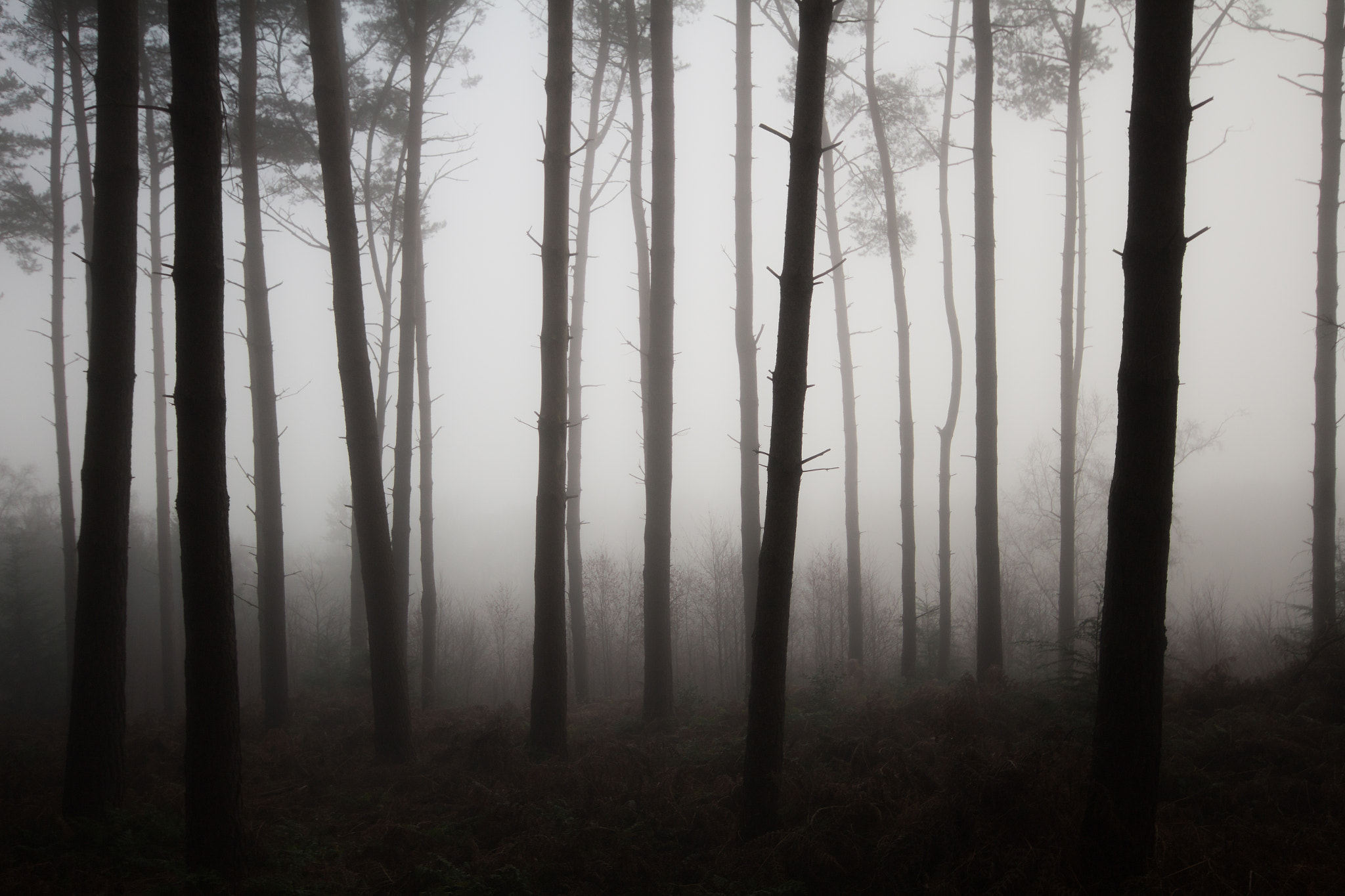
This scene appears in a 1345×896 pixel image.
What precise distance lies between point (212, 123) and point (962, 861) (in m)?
6.58

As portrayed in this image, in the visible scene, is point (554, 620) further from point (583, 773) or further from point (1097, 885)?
point (1097, 885)

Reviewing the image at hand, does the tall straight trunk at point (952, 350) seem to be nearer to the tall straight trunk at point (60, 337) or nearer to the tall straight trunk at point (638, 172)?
the tall straight trunk at point (638, 172)

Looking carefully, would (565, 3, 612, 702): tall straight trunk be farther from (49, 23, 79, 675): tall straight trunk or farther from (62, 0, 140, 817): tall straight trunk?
(49, 23, 79, 675): tall straight trunk

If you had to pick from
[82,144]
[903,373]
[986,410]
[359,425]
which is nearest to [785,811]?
[359,425]

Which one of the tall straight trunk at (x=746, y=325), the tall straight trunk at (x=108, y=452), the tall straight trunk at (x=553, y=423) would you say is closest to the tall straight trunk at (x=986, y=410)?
the tall straight trunk at (x=746, y=325)

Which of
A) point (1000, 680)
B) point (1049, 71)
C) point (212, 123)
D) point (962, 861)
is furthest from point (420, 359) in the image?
point (1049, 71)

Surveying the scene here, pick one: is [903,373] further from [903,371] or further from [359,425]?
[359,425]

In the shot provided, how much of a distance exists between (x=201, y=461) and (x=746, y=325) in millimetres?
7809

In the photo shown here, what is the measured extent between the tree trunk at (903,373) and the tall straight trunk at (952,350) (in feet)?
1.85

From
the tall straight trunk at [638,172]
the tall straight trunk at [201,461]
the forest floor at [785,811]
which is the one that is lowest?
the forest floor at [785,811]

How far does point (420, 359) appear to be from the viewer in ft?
42.5

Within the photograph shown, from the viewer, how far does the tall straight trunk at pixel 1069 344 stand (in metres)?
11.7

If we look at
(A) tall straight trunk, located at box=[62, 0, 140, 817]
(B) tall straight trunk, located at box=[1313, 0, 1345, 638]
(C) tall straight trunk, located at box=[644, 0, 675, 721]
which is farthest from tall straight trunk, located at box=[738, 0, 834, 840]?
(B) tall straight trunk, located at box=[1313, 0, 1345, 638]

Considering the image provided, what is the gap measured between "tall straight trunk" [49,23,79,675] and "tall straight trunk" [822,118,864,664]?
14996 mm
